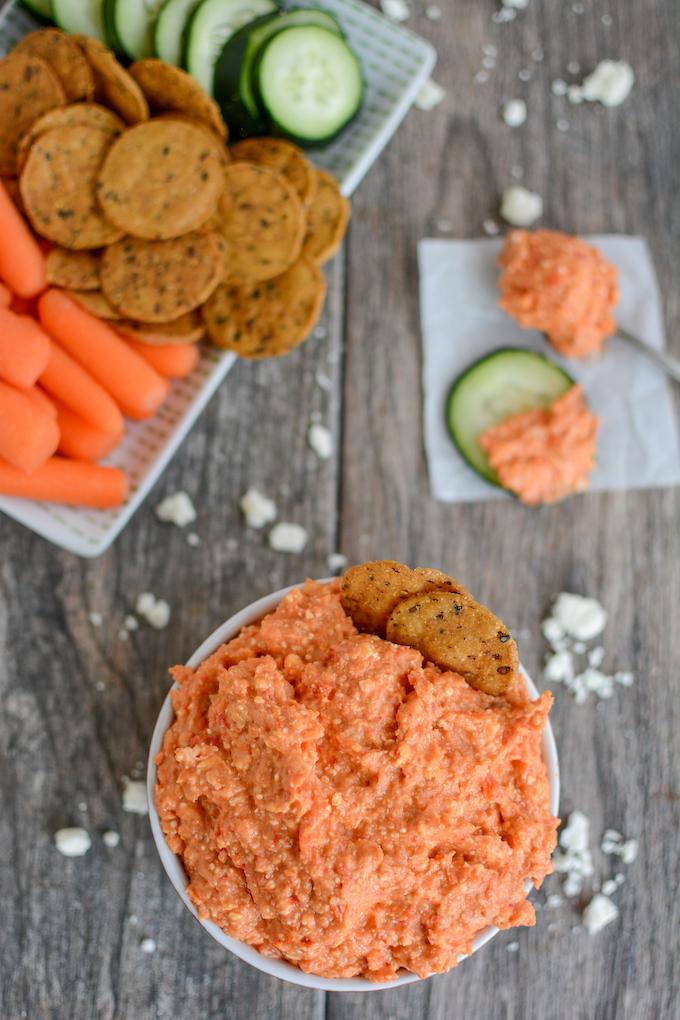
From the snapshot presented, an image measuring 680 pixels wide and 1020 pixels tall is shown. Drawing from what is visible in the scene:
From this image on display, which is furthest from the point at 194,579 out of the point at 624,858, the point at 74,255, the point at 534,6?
the point at 534,6

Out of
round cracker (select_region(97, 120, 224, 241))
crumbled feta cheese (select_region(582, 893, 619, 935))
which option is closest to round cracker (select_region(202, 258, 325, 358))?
round cracker (select_region(97, 120, 224, 241))

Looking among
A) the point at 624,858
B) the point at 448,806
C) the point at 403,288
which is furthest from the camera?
the point at 403,288

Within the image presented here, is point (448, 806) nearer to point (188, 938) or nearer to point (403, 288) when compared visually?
point (188, 938)

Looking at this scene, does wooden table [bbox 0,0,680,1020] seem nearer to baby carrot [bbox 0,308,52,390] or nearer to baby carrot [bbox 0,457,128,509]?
baby carrot [bbox 0,457,128,509]

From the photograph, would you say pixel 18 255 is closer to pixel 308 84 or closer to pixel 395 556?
pixel 308 84

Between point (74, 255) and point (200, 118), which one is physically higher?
point (200, 118)

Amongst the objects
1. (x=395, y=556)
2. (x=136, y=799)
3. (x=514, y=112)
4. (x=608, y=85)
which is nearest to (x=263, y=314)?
(x=395, y=556)
